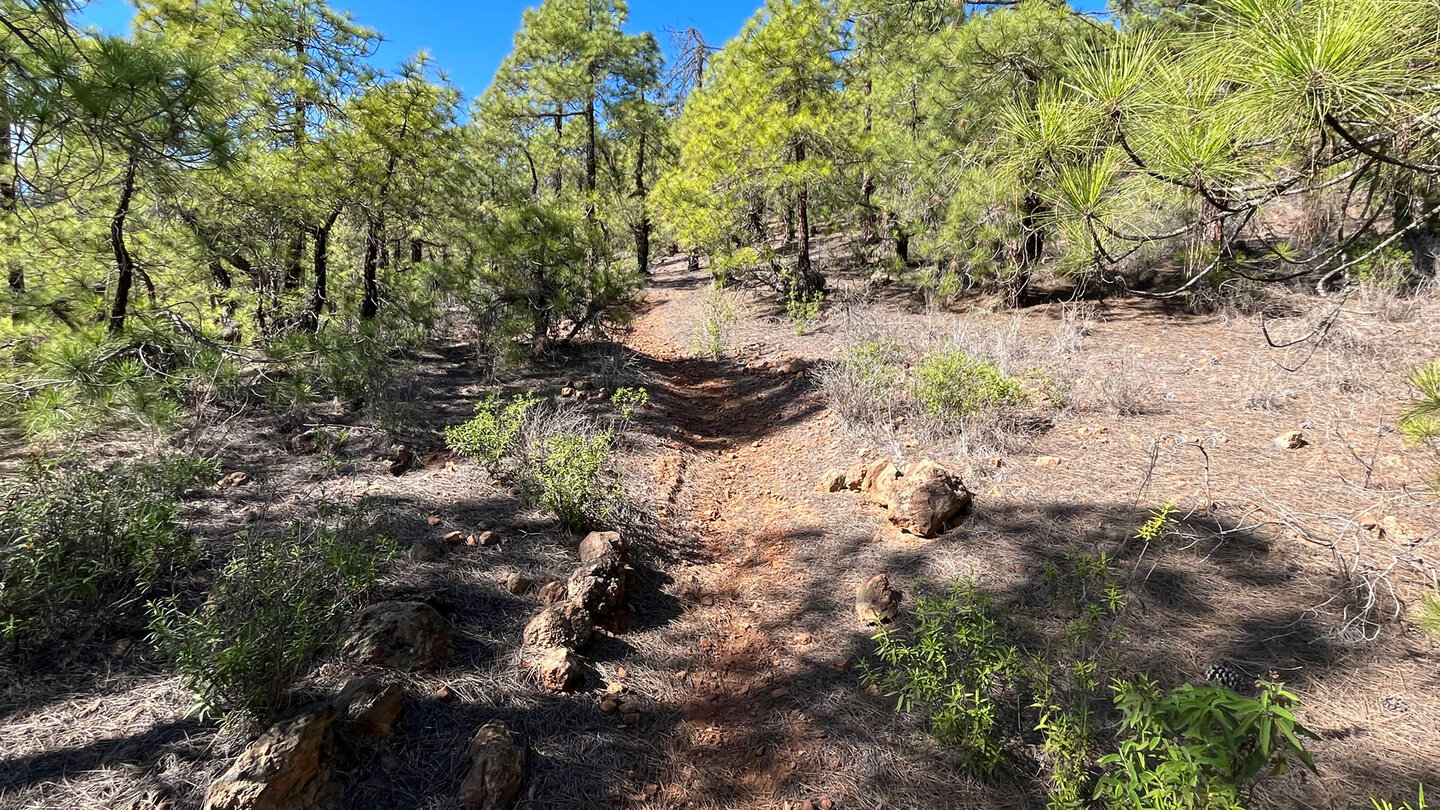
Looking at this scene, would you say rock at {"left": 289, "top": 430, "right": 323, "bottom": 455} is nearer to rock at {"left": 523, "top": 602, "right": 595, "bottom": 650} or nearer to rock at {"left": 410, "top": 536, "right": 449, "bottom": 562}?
rock at {"left": 410, "top": 536, "right": 449, "bottom": 562}

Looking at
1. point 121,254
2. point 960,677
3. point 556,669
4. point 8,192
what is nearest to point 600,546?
point 556,669

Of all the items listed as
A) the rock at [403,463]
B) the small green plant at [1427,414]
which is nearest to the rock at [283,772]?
the rock at [403,463]

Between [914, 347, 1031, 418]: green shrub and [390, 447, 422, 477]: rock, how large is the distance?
3978 millimetres

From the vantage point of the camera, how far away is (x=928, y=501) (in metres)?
3.41

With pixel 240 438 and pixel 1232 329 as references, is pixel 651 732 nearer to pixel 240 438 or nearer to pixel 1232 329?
pixel 240 438

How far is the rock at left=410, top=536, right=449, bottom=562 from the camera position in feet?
9.83

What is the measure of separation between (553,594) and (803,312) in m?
6.80

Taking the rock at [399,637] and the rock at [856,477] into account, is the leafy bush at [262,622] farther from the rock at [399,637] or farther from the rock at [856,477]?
the rock at [856,477]

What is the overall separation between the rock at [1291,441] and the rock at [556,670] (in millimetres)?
4674

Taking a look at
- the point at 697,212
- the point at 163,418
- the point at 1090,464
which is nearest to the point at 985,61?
the point at 697,212

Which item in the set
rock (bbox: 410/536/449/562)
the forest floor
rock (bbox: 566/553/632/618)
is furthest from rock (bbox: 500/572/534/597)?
rock (bbox: 410/536/449/562)

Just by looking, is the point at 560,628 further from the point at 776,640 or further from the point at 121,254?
the point at 121,254

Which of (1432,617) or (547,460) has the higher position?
(547,460)

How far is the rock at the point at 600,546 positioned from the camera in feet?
10.1
